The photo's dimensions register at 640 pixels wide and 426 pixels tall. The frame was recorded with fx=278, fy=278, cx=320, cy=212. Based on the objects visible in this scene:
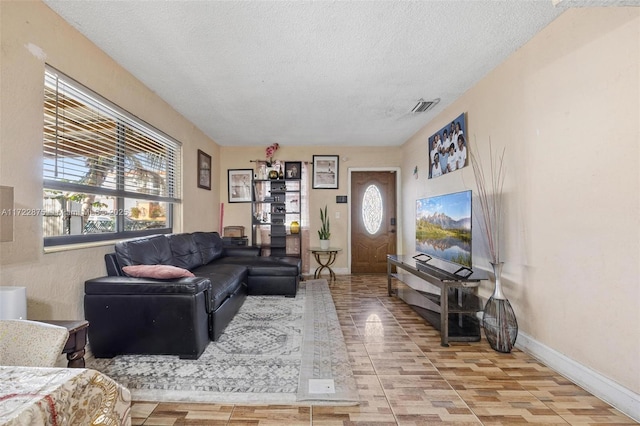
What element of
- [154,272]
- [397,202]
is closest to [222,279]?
[154,272]

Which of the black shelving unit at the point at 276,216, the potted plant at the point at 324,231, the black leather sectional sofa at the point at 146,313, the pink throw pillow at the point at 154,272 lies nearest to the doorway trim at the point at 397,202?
the potted plant at the point at 324,231

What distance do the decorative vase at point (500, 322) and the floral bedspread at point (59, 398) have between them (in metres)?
2.54

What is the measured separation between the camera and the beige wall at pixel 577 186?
159 cm

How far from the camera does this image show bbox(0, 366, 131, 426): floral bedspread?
63 cm

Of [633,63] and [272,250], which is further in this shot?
[272,250]

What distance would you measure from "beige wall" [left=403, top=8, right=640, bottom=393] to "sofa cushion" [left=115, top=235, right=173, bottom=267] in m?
3.34

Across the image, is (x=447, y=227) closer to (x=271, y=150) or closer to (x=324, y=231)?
(x=324, y=231)

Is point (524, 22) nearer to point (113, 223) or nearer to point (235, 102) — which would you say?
point (235, 102)

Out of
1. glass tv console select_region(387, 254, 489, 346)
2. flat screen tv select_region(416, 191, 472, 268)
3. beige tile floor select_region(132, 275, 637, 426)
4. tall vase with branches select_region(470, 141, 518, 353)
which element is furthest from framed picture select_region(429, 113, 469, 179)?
beige tile floor select_region(132, 275, 637, 426)

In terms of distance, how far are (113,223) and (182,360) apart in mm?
1496

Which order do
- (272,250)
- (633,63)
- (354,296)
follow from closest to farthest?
(633,63), (354,296), (272,250)

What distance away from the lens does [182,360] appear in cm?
212

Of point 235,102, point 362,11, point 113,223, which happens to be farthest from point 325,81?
point 113,223

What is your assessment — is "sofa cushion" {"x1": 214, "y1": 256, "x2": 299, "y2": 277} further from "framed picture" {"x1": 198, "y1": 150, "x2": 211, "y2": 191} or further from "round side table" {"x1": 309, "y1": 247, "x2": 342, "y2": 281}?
"framed picture" {"x1": 198, "y1": 150, "x2": 211, "y2": 191}
